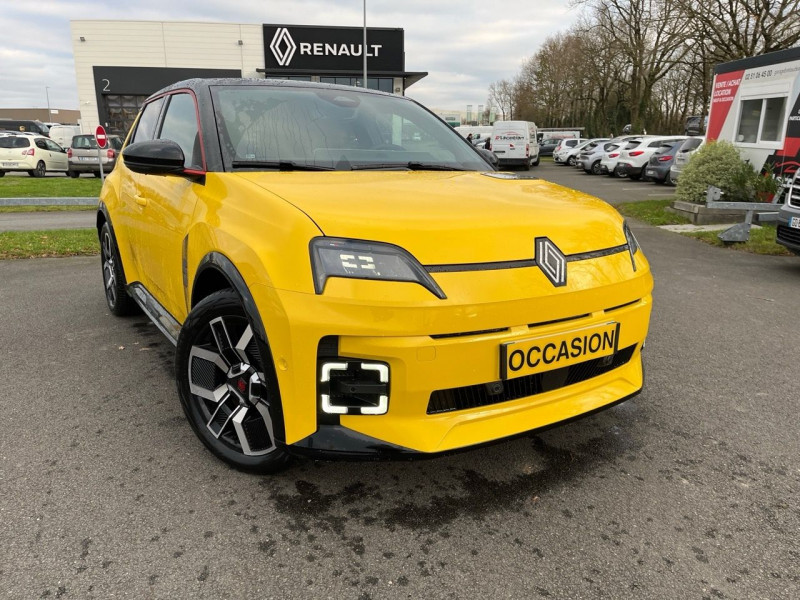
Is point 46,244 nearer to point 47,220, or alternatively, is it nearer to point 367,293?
point 47,220

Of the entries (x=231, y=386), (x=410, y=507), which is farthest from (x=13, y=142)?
(x=410, y=507)

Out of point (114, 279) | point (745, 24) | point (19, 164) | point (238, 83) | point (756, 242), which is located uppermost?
point (745, 24)

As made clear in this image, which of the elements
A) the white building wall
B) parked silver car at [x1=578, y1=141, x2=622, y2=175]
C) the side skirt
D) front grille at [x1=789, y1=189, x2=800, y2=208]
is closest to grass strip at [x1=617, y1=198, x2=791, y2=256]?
front grille at [x1=789, y1=189, x2=800, y2=208]

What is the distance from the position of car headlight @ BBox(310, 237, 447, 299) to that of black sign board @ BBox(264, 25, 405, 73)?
35.4 metres

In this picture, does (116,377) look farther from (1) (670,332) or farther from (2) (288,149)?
(1) (670,332)

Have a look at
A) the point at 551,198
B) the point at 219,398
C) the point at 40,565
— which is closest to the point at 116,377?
the point at 219,398

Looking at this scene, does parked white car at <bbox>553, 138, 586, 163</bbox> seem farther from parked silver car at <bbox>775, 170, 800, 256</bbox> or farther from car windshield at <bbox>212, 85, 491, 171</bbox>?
car windshield at <bbox>212, 85, 491, 171</bbox>

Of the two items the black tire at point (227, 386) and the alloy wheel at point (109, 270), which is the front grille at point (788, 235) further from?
the alloy wheel at point (109, 270)

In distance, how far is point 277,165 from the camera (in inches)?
106

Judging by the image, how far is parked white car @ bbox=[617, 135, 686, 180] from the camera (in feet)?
68.6

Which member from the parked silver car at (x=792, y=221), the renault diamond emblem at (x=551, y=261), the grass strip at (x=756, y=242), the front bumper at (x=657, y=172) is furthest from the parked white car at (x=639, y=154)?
the renault diamond emblem at (x=551, y=261)

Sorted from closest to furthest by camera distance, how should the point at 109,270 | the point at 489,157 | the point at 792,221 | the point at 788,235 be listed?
the point at 489,157
the point at 109,270
the point at 792,221
the point at 788,235

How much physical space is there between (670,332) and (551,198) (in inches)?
99.0

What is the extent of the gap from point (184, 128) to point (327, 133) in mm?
→ 779
